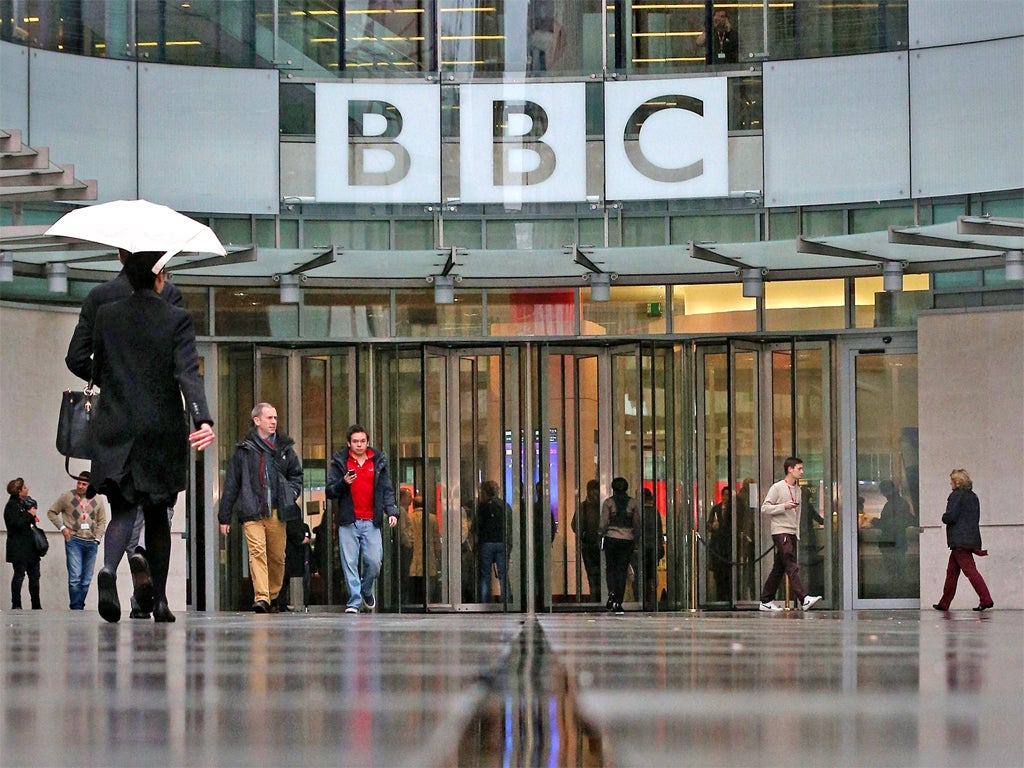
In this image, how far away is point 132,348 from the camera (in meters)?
8.42

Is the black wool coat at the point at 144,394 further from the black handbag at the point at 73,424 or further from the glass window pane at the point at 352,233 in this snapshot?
the glass window pane at the point at 352,233

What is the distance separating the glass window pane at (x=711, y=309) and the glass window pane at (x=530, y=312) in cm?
131

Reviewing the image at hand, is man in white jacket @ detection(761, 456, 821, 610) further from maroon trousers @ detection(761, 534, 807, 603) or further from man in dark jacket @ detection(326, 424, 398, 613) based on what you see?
man in dark jacket @ detection(326, 424, 398, 613)

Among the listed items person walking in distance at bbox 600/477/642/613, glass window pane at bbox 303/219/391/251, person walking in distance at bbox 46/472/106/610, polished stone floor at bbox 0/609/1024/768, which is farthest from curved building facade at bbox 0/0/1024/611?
polished stone floor at bbox 0/609/1024/768

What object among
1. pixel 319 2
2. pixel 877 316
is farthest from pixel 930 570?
pixel 319 2

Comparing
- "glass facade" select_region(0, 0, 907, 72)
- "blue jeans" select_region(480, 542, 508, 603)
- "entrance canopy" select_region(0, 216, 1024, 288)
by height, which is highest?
"glass facade" select_region(0, 0, 907, 72)

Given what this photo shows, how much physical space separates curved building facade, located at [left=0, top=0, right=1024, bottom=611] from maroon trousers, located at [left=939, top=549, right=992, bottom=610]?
1380 millimetres

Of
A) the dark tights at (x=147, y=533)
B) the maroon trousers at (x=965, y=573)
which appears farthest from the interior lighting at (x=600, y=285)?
the dark tights at (x=147, y=533)

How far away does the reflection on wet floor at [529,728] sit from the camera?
296 cm

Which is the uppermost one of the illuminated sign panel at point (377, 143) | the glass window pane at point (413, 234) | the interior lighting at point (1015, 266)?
the illuminated sign panel at point (377, 143)

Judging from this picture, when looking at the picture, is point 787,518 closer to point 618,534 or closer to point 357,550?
point 618,534

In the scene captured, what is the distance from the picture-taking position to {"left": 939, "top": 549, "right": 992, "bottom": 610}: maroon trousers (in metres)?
18.8

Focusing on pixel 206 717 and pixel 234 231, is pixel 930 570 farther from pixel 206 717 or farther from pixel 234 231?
pixel 206 717

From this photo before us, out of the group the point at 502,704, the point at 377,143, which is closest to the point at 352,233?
the point at 377,143
